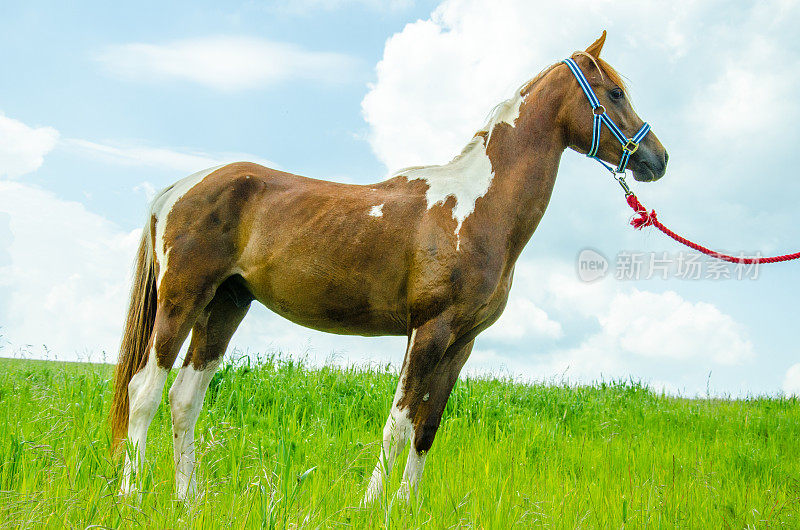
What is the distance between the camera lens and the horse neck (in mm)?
4074

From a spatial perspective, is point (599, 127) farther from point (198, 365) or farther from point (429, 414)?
point (198, 365)

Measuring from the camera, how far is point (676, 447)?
676 centimetres

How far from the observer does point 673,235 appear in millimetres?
5055

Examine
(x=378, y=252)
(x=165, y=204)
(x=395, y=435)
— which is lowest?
(x=395, y=435)

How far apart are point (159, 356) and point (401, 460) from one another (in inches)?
71.0

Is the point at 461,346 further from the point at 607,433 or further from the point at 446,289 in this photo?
the point at 607,433

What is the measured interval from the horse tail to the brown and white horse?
0.5 inches

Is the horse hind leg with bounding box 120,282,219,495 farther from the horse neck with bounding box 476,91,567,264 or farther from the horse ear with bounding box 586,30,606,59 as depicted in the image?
the horse ear with bounding box 586,30,606,59

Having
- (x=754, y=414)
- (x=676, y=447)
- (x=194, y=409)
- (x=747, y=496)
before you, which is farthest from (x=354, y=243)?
(x=754, y=414)

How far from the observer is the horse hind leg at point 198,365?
174 inches

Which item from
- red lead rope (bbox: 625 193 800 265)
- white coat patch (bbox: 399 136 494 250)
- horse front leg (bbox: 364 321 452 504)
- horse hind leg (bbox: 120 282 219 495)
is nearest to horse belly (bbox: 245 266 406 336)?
horse front leg (bbox: 364 321 452 504)

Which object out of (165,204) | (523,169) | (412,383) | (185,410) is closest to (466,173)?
(523,169)

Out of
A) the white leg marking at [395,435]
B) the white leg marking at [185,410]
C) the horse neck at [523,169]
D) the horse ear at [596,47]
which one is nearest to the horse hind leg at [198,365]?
the white leg marking at [185,410]

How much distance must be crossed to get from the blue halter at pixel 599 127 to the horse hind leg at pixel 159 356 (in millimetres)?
2907
